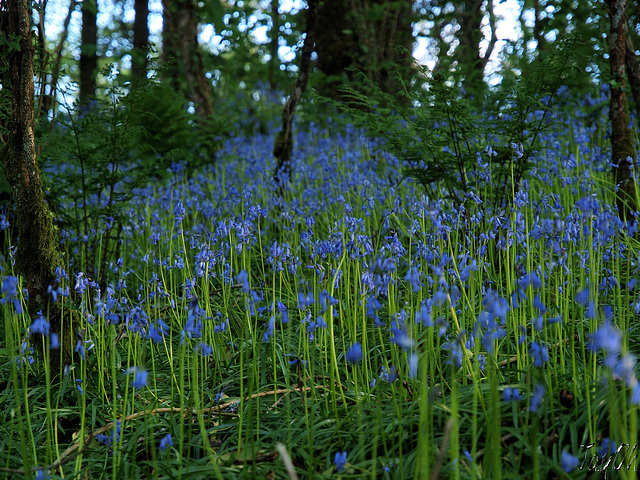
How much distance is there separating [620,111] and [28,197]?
4.11 m

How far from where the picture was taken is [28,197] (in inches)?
106

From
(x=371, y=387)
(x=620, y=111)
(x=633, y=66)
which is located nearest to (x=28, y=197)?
(x=371, y=387)

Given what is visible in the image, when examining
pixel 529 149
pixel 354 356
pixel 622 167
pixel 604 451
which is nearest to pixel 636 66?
pixel 622 167

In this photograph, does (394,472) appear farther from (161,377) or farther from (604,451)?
(161,377)

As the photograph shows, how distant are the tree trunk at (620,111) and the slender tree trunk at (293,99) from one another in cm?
271

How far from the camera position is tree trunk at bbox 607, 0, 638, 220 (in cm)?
381

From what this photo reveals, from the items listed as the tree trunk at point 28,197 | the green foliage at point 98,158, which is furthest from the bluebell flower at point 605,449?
the green foliage at point 98,158

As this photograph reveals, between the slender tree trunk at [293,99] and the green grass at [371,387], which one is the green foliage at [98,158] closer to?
the green grass at [371,387]

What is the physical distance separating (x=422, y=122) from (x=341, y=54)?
21.2ft

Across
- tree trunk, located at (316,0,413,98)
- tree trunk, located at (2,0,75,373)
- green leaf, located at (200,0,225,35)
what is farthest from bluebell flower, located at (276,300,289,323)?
tree trunk, located at (316,0,413,98)

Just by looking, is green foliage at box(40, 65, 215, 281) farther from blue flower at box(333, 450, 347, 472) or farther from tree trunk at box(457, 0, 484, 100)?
tree trunk at box(457, 0, 484, 100)

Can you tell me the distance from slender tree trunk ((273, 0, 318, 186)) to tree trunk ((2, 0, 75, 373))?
289 centimetres

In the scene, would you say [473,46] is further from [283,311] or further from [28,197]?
[28,197]

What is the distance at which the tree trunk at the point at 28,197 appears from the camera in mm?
2699
